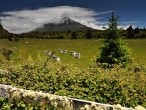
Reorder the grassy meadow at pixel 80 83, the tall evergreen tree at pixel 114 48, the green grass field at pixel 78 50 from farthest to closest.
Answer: the green grass field at pixel 78 50 → the tall evergreen tree at pixel 114 48 → the grassy meadow at pixel 80 83

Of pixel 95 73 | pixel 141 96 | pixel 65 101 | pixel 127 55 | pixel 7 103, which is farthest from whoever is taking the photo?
pixel 127 55

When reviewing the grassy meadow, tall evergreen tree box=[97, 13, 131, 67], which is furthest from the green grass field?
the grassy meadow

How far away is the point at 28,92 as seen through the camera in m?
12.9

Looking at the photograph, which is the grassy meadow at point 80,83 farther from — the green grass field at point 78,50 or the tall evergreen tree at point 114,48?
the green grass field at point 78,50

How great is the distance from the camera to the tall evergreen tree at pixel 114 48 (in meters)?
29.7

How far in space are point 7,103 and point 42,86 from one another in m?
3.04

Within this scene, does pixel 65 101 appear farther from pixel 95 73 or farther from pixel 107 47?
pixel 107 47

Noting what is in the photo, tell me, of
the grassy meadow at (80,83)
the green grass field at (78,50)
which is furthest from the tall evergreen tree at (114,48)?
the grassy meadow at (80,83)

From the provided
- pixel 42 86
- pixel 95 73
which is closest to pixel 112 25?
pixel 95 73

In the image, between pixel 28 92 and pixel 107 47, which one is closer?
pixel 28 92

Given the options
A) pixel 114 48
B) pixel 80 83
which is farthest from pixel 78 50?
pixel 80 83

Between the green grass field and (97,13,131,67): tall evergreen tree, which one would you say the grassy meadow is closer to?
(97,13,131,67): tall evergreen tree

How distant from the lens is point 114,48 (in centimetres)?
2991

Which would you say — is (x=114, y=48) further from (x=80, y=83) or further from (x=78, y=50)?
(x=78, y=50)
